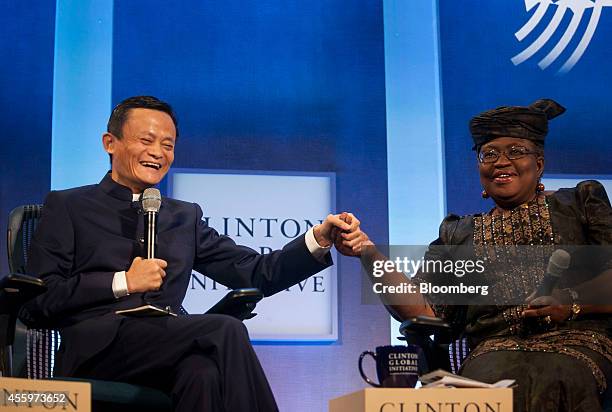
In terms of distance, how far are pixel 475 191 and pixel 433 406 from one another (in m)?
2.02

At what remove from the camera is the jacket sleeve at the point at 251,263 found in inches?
136

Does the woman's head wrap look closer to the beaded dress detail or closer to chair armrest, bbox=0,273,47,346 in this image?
the beaded dress detail

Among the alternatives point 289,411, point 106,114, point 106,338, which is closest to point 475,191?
point 289,411

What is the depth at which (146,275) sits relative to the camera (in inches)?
119


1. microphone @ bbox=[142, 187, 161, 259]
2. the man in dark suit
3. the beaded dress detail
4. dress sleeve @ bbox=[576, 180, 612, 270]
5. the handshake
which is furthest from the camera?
the handshake

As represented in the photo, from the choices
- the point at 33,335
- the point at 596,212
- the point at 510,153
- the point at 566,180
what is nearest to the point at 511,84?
the point at 566,180

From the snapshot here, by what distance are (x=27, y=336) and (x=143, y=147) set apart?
73cm

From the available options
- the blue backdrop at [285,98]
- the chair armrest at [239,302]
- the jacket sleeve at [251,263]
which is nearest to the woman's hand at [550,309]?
the jacket sleeve at [251,263]

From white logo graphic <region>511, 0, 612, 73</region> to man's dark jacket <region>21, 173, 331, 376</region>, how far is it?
1603mm

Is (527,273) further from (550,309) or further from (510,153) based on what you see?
(510,153)

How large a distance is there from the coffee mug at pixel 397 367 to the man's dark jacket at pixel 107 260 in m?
0.78

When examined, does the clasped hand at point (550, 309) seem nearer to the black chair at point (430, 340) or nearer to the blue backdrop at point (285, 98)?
the black chair at point (430, 340)

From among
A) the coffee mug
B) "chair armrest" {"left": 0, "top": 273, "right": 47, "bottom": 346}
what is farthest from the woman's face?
"chair armrest" {"left": 0, "top": 273, "right": 47, "bottom": 346}

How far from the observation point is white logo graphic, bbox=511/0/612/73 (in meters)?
4.45
